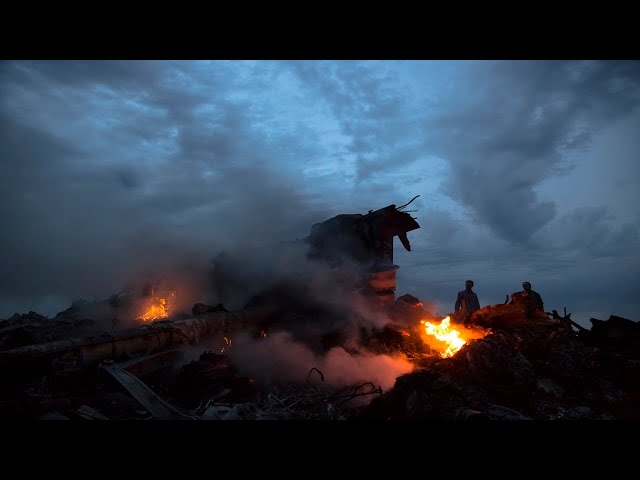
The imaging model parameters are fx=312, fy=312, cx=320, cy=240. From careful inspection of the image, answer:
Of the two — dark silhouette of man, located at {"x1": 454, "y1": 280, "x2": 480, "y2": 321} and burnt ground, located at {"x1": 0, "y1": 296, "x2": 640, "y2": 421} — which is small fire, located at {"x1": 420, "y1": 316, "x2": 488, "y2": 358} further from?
dark silhouette of man, located at {"x1": 454, "y1": 280, "x2": 480, "y2": 321}

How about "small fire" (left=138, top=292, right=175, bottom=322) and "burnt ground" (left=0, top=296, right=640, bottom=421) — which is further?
"small fire" (left=138, top=292, right=175, bottom=322)

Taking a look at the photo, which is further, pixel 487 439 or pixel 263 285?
pixel 263 285

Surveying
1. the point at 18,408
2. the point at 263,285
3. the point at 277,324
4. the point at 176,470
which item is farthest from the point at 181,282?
the point at 176,470

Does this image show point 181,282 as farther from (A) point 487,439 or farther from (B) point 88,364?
(A) point 487,439

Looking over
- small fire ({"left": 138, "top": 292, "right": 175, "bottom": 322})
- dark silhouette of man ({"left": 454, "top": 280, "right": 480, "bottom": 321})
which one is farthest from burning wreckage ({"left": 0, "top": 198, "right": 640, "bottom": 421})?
dark silhouette of man ({"left": 454, "top": 280, "right": 480, "bottom": 321})

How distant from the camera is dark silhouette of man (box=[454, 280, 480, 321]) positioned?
12.1 meters

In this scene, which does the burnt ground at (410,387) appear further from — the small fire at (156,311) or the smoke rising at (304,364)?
the small fire at (156,311)

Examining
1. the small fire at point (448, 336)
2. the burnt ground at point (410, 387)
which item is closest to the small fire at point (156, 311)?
the burnt ground at point (410, 387)

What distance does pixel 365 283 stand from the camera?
45.4ft

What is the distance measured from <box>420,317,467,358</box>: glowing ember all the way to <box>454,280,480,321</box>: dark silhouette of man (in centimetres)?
138

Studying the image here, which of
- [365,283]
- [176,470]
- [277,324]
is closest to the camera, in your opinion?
[176,470]

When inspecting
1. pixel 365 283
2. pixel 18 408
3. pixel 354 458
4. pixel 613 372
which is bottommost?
pixel 613 372
